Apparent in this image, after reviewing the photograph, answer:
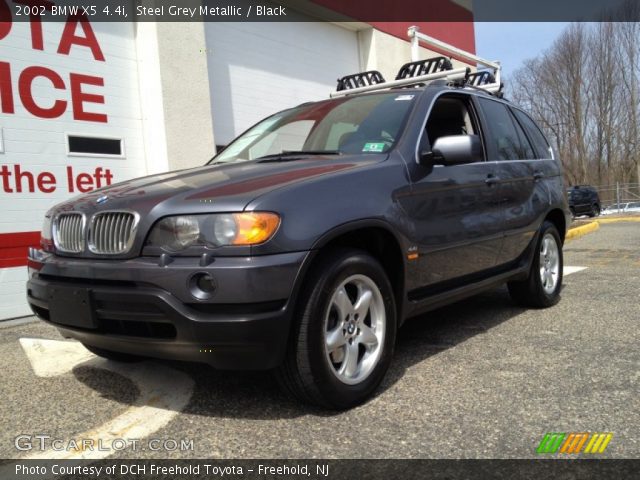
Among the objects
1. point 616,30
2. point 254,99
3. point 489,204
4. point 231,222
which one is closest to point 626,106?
point 616,30

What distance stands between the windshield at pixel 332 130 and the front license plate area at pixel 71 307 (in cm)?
156

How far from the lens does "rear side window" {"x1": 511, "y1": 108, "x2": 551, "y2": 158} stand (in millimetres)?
5059

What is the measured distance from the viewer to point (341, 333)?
111 inches

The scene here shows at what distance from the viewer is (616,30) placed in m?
32.5

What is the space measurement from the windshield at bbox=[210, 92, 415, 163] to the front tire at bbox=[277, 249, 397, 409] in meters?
0.88

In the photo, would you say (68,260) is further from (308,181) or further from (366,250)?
(366,250)

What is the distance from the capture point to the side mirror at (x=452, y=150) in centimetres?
337

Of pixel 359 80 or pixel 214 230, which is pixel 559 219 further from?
pixel 214 230

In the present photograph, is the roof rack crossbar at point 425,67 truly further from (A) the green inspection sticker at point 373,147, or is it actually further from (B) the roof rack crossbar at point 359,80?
(A) the green inspection sticker at point 373,147

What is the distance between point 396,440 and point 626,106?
36103mm

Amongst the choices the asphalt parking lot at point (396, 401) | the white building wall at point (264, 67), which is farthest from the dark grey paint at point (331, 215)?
the white building wall at point (264, 67)

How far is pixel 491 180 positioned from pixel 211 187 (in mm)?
2188

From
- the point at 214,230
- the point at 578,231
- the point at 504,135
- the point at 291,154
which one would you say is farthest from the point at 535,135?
the point at 578,231

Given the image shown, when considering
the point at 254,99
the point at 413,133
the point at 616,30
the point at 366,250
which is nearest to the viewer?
the point at 366,250
